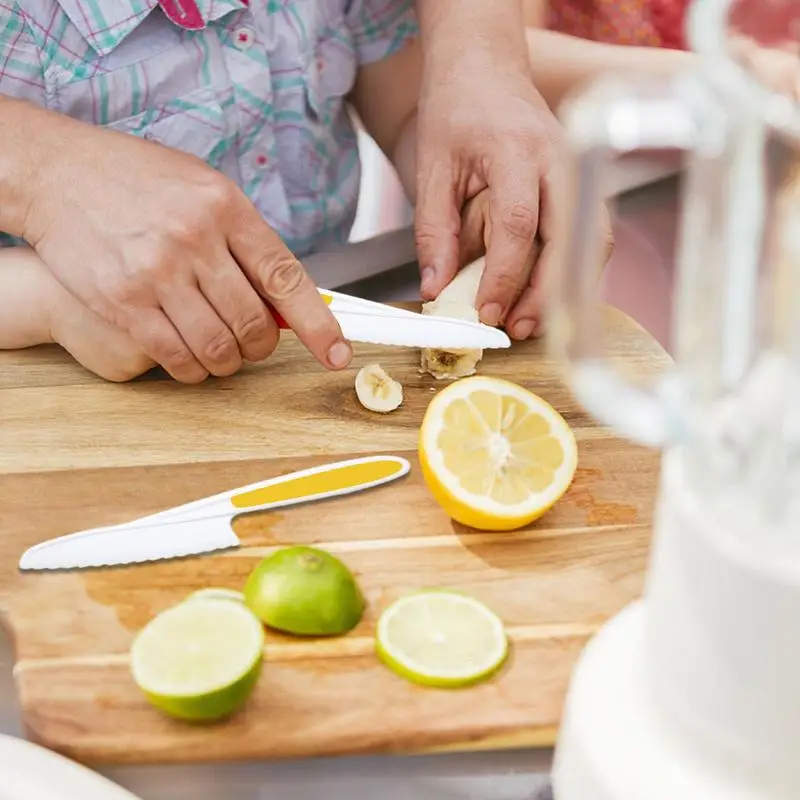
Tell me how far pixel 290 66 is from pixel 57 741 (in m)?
0.78

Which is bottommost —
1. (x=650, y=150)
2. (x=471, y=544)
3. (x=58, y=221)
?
(x=471, y=544)

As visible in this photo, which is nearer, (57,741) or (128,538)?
(57,741)

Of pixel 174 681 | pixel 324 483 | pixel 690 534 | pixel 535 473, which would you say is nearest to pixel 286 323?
pixel 324 483

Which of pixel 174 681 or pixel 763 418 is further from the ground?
pixel 763 418

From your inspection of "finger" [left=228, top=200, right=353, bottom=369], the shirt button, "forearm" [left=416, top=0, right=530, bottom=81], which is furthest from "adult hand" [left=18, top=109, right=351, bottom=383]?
"forearm" [left=416, top=0, right=530, bottom=81]

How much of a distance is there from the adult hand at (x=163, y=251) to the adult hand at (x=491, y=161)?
0.18m

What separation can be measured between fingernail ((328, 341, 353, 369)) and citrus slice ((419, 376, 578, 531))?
0.16m

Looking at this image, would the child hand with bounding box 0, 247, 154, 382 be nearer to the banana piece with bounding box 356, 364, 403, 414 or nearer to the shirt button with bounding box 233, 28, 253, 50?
the banana piece with bounding box 356, 364, 403, 414

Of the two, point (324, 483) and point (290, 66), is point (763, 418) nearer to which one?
point (324, 483)

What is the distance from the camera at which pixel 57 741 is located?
2.23ft

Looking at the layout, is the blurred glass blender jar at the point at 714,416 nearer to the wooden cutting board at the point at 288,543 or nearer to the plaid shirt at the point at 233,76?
the wooden cutting board at the point at 288,543

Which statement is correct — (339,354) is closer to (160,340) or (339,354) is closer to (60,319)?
(160,340)

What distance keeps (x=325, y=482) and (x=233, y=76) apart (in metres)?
0.50

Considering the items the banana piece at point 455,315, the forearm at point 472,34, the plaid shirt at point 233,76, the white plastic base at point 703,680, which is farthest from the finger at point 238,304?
the white plastic base at point 703,680
